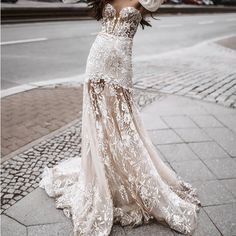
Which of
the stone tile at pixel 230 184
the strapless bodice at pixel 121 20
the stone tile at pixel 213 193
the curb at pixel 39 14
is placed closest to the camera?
the strapless bodice at pixel 121 20

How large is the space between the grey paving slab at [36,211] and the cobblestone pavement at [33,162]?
4.0 inches

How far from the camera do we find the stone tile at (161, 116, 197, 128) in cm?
554

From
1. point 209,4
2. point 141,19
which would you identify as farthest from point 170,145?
point 209,4

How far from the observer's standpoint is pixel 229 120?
5.81 meters

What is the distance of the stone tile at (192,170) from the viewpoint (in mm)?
4035

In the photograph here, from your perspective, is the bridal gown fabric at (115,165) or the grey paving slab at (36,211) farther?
the grey paving slab at (36,211)

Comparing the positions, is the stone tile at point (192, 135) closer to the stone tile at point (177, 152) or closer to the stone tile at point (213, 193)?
the stone tile at point (177, 152)

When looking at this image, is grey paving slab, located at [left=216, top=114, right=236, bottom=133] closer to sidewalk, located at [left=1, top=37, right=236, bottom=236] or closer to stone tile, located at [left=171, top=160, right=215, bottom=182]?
sidewalk, located at [left=1, top=37, right=236, bottom=236]

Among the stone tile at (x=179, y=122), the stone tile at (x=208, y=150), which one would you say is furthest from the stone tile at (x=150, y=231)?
the stone tile at (x=179, y=122)

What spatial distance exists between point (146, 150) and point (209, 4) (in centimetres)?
3961

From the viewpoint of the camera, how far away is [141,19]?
121 inches

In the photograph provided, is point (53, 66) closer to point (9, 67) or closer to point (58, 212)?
point (9, 67)

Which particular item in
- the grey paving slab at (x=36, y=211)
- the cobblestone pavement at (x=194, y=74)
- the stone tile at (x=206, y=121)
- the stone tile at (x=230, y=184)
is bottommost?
the grey paving slab at (x=36, y=211)

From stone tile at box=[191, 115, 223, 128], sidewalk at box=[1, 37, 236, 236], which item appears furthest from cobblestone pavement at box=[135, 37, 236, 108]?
stone tile at box=[191, 115, 223, 128]
